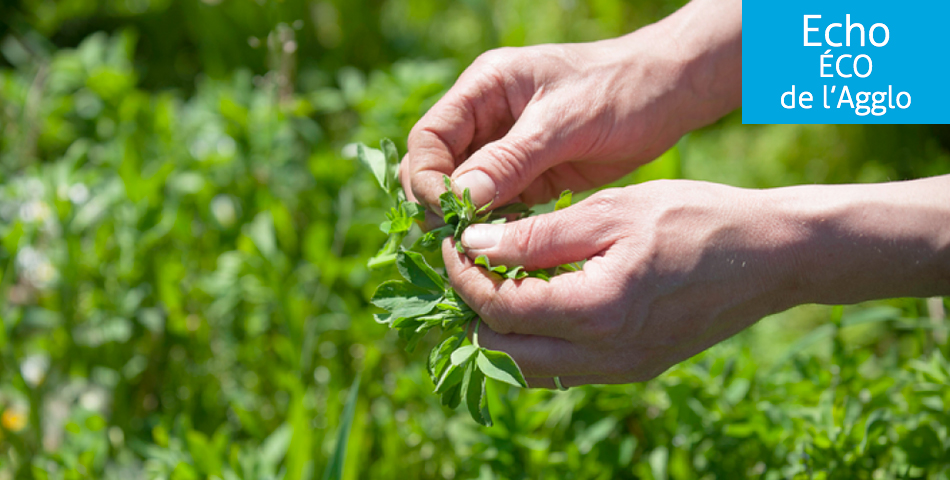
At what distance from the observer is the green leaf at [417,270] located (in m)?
0.98

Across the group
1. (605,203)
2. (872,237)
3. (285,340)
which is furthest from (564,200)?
(285,340)

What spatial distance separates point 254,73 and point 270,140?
110 cm

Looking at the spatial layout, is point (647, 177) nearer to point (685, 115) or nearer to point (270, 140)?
point (685, 115)

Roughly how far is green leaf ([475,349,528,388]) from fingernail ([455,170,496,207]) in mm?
243

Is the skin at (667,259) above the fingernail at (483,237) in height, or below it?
below

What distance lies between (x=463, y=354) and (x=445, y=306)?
94mm

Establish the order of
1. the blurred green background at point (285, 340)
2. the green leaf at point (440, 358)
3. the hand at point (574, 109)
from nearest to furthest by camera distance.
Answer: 1. the green leaf at point (440, 358)
2. the hand at point (574, 109)
3. the blurred green background at point (285, 340)

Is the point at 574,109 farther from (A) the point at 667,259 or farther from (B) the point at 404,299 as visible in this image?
(B) the point at 404,299

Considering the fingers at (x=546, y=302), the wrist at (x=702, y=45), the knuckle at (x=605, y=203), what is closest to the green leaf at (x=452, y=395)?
the fingers at (x=546, y=302)

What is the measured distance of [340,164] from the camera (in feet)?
5.80

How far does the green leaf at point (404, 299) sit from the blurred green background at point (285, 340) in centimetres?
31

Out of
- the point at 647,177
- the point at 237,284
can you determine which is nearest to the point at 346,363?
the point at 237,284

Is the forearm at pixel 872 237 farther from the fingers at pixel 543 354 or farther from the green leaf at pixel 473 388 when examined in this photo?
the green leaf at pixel 473 388

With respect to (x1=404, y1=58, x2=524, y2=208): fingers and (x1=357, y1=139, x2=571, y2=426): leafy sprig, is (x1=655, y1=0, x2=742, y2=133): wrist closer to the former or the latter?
(x1=404, y1=58, x2=524, y2=208): fingers
